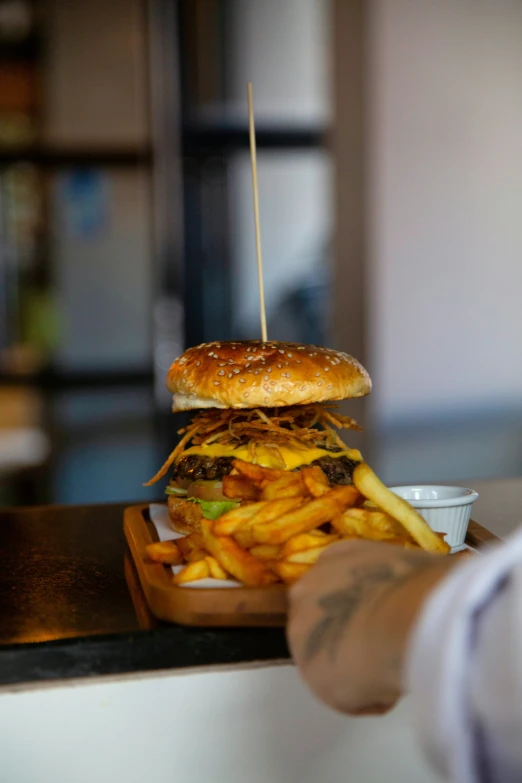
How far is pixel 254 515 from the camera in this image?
1.36 metres

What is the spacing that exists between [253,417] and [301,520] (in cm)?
60

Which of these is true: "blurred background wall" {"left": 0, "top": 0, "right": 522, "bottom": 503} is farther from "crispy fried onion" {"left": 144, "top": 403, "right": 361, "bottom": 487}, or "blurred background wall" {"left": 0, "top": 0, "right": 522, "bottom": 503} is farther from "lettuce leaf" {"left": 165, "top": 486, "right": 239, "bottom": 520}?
"lettuce leaf" {"left": 165, "top": 486, "right": 239, "bottom": 520}

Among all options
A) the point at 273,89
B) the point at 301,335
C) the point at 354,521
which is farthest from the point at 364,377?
the point at 273,89

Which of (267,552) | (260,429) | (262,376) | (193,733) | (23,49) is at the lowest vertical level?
(193,733)

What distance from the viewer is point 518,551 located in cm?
81

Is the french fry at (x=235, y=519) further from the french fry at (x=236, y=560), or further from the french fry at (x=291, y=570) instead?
the french fry at (x=291, y=570)

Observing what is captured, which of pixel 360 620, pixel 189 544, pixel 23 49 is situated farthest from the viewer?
pixel 23 49

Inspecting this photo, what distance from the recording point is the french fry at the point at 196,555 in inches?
54.5

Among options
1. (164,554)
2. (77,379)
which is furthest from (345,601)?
(77,379)

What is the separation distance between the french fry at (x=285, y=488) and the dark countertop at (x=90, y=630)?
24 centimetres

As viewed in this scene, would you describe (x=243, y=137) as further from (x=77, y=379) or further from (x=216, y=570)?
(x=216, y=570)

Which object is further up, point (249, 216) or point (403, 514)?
point (249, 216)

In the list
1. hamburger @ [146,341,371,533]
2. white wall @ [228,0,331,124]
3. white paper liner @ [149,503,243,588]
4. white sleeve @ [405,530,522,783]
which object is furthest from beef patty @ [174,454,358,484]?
white wall @ [228,0,331,124]

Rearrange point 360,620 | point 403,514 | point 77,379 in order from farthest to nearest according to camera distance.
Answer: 1. point 77,379
2. point 403,514
3. point 360,620
